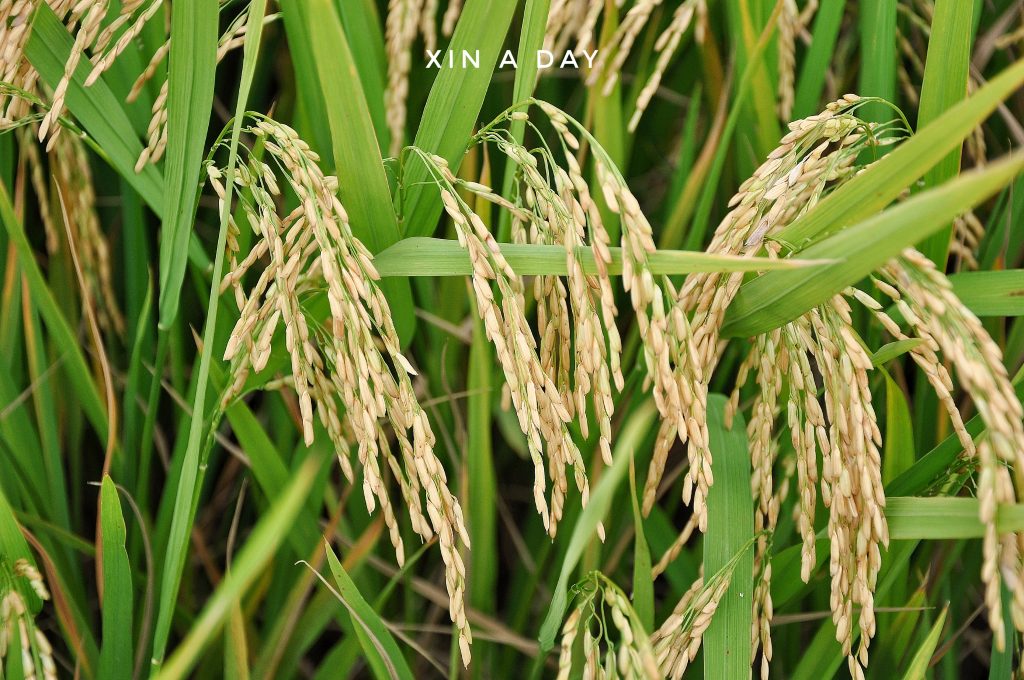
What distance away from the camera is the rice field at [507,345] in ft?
2.14

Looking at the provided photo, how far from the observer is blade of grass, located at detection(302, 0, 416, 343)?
64 cm

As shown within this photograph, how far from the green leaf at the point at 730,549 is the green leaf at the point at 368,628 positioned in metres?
0.30

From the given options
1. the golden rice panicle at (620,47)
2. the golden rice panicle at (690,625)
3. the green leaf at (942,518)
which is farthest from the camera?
the golden rice panicle at (620,47)

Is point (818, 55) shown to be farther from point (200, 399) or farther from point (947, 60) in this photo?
point (200, 399)

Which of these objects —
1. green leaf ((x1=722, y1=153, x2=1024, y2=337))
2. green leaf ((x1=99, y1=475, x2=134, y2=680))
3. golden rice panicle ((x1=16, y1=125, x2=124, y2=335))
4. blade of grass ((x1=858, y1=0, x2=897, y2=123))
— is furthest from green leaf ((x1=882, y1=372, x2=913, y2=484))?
golden rice panicle ((x1=16, y1=125, x2=124, y2=335))

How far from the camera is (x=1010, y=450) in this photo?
0.58 metres

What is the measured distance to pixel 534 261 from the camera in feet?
2.24

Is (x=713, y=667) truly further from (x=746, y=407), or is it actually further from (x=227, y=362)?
(x=227, y=362)

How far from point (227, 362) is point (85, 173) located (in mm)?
294

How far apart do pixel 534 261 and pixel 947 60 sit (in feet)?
1.56

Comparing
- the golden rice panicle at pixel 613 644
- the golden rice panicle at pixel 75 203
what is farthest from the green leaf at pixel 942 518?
the golden rice panicle at pixel 75 203

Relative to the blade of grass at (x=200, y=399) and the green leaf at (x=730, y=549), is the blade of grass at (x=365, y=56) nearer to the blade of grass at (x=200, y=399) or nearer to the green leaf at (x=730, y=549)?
the blade of grass at (x=200, y=399)

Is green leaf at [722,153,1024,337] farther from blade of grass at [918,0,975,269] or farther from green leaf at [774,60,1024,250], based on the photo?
blade of grass at [918,0,975,269]

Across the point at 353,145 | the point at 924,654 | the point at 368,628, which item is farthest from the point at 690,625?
the point at 353,145
